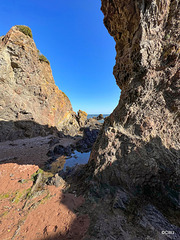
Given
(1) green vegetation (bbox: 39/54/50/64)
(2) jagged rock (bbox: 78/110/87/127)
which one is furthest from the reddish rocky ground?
(2) jagged rock (bbox: 78/110/87/127)

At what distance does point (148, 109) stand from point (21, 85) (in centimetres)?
2826

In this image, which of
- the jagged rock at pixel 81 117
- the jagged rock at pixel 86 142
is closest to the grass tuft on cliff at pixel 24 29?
the jagged rock at pixel 86 142

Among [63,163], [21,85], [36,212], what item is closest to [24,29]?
[21,85]

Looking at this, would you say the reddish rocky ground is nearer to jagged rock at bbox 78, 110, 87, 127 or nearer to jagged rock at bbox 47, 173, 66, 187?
jagged rock at bbox 47, 173, 66, 187

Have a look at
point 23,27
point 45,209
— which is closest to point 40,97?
point 23,27

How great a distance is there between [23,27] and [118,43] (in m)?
29.7

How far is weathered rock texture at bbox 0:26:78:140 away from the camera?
19.5m

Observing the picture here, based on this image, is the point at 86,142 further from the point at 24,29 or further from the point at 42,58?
the point at 24,29

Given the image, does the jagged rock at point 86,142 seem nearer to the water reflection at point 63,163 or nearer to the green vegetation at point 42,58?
the water reflection at point 63,163

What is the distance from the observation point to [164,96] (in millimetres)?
6875

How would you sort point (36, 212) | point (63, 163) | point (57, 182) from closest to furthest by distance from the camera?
point (36, 212), point (57, 182), point (63, 163)

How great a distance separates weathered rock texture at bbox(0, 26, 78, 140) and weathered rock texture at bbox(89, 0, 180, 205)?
21407 mm

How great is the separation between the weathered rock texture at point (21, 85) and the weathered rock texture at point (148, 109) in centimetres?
2141

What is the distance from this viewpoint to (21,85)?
23531 mm
